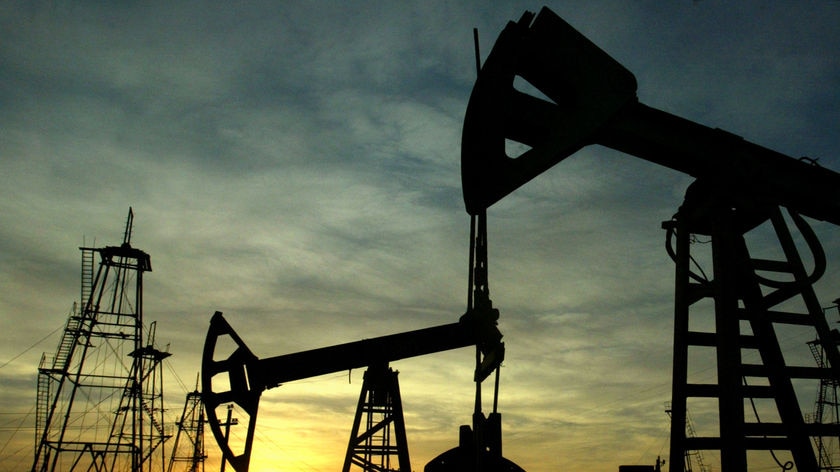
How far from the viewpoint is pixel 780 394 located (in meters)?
5.73

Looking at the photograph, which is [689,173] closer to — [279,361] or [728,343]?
[728,343]

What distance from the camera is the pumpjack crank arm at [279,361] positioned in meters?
9.08

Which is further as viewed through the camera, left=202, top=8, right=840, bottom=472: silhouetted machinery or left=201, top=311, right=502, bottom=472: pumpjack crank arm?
left=201, top=311, right=502, bottom=472: pumpjack crank arm

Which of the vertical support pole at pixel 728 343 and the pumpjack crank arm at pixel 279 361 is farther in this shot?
the pumpjack crank arm at pixel 279 361

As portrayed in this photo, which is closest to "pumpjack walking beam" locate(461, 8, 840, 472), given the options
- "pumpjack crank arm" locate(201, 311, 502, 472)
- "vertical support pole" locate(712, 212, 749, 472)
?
"vertical support pole" locate(712, 212, 749, 472)

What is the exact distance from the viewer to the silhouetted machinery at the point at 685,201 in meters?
4.88

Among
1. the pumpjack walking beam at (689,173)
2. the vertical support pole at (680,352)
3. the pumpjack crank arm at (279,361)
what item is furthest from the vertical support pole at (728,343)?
the pumpjack crank arm at (279,361)

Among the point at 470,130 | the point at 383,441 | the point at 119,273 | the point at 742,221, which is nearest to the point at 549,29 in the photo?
the point at 470,130

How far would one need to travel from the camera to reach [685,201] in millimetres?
6398

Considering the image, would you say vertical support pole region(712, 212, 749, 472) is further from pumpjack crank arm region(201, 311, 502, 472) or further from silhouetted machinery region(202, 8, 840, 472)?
pumpjack crank arm region(201, 311, 502, 472)

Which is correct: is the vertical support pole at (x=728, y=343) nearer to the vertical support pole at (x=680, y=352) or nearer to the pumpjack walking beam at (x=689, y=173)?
the pumpjack walking beam at (x=689, y=173)

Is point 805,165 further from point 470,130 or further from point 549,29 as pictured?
point 470,130

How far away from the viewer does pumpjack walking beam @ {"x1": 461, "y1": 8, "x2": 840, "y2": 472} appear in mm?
4895

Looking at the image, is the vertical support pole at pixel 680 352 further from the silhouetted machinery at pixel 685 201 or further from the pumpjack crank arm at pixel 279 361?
the pumpjack crank arm at pixel 279 361
